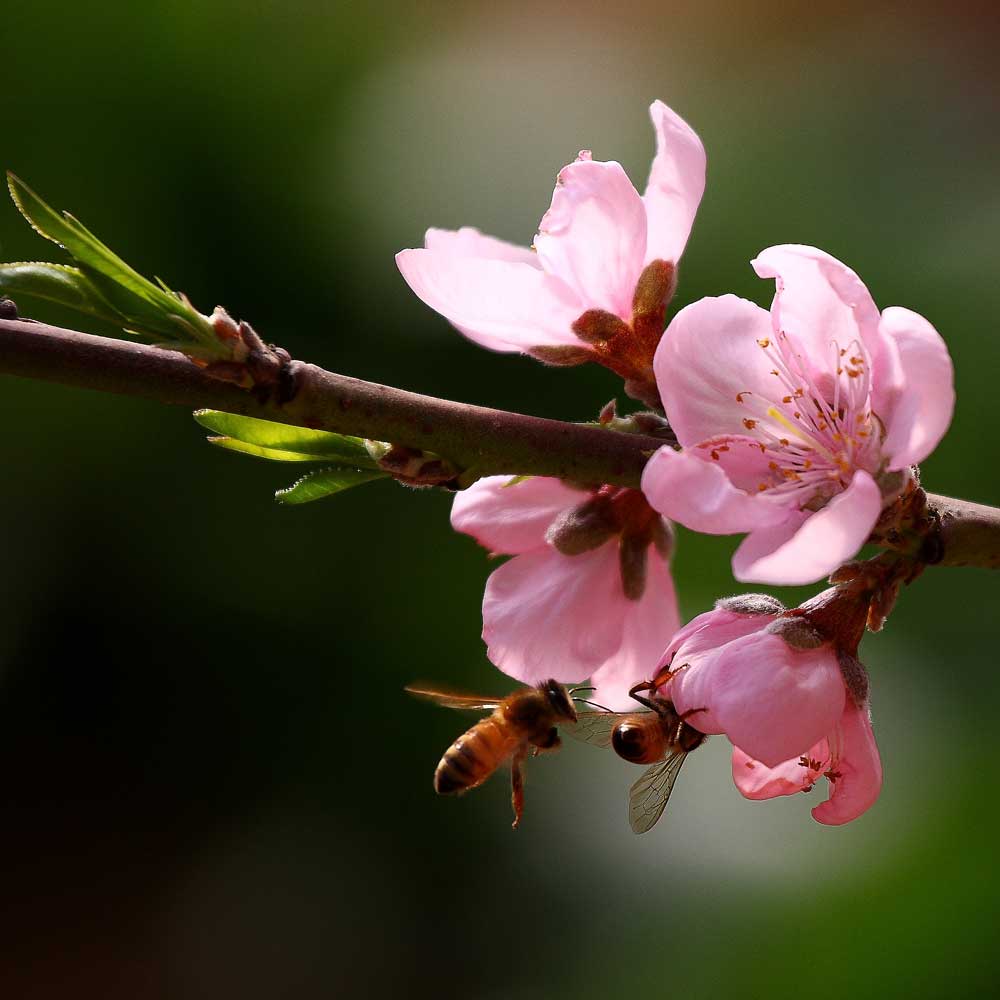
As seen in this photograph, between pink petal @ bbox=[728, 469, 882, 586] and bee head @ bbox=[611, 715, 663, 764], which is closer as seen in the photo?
pink petal @ bbox=[728, 469, 882, 586]

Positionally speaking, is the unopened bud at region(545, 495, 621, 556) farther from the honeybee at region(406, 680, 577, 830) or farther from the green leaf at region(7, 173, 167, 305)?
the green leaf at region(7, 173, 167, 305)

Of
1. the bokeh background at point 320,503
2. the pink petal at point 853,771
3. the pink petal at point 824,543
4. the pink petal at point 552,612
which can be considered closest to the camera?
the pink petal at point 824,543

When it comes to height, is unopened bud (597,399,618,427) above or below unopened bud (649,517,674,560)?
above

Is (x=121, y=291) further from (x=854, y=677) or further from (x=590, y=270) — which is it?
(x=854, y=677)

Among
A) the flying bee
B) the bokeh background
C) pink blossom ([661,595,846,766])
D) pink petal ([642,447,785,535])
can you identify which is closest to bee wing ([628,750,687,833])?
the flying bee

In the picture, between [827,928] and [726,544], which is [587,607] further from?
[726,544]

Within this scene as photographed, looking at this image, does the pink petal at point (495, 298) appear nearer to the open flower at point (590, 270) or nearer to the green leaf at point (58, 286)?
the open flower at point (590, 270)

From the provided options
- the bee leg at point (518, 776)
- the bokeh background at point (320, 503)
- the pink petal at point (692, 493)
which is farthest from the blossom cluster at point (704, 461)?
the bokeh background at point (320, 503)

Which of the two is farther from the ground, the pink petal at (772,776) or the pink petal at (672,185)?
the pink petal at (672,185)

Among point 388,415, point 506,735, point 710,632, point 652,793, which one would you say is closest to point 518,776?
point 506,735
